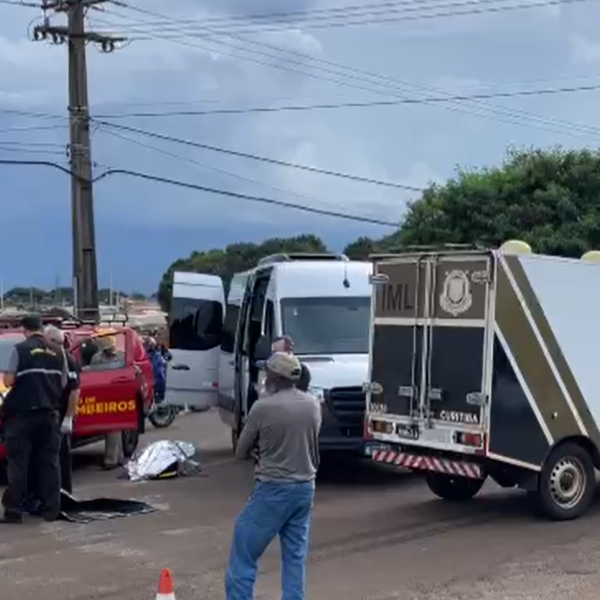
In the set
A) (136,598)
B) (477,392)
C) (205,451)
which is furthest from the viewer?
(205,451)

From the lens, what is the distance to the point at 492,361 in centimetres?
1127

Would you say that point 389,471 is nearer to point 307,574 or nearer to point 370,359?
point 370,359

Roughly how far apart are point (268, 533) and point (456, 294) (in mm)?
4967

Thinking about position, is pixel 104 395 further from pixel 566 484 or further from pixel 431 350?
pixel 566 484

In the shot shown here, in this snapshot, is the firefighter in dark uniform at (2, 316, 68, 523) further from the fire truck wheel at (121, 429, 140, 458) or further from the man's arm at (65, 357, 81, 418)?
the fire truck wheel at (121, 429, 140, 458)

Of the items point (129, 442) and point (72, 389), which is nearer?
point (72, 389)

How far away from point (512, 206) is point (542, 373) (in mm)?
17739

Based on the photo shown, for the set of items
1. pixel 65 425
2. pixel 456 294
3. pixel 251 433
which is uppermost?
pixel 456 294

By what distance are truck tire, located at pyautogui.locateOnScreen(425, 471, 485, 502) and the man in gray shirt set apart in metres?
5.65

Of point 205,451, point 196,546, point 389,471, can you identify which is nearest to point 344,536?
point 196,546

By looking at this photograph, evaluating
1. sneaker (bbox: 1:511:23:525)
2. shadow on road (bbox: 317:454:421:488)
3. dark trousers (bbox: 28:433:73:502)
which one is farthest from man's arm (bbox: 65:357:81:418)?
shadow on road (bbox: 317:454:421:488)

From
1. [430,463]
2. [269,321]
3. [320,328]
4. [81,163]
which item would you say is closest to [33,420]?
[430,463]

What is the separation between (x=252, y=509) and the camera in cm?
721

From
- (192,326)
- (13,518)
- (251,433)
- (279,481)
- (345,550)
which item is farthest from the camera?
(192,326)
